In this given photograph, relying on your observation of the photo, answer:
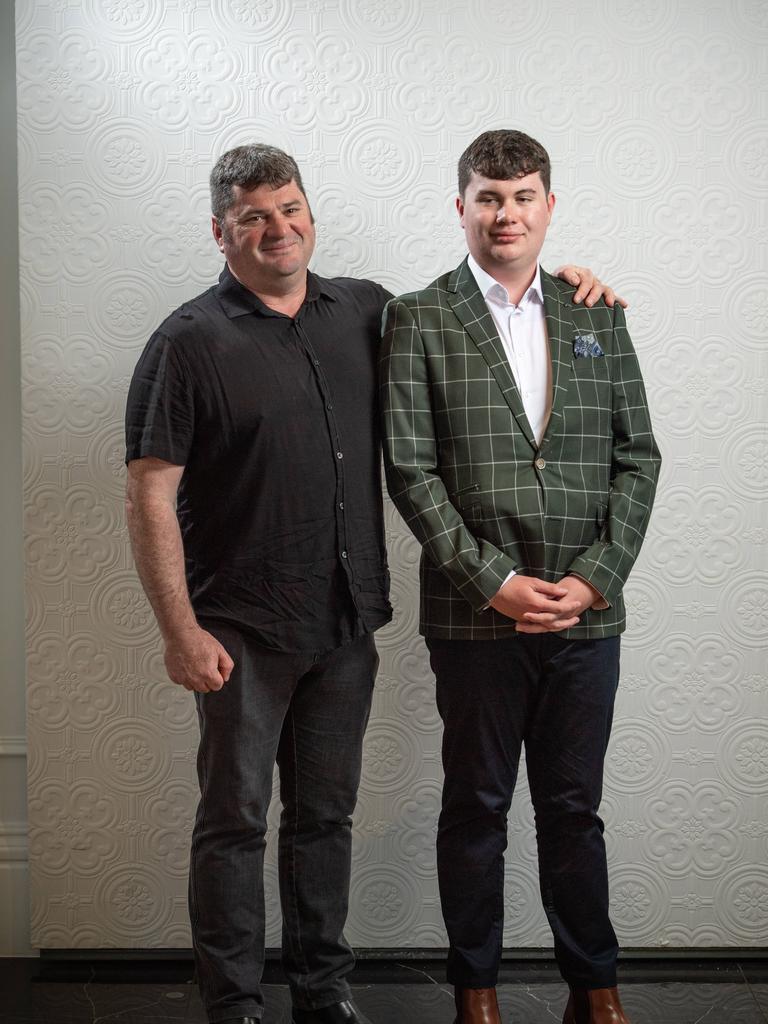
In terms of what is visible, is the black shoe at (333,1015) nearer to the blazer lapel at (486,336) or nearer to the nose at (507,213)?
the blazer lapel at (486,336)

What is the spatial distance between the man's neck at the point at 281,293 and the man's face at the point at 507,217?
13.2 inches

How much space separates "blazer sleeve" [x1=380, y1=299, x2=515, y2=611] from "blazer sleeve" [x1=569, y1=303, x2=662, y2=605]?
0.17m

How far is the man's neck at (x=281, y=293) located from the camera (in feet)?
5.84

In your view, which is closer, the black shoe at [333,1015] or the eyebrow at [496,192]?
the eyebrow at [496,192]

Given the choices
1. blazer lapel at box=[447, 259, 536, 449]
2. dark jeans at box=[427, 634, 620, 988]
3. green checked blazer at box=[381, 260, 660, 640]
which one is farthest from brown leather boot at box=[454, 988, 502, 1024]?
blazer lapel at box=[447, 259, 536, 449]

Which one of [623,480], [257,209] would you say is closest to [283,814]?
[623,480]

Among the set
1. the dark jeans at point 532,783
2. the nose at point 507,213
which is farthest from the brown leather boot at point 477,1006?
the nose at point 507,213

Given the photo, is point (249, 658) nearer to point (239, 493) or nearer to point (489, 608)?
point (239, 493)

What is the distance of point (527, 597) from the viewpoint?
1.68 metres

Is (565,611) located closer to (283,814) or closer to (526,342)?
(526,342)

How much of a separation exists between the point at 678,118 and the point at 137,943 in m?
2.25

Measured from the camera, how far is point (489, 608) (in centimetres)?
175

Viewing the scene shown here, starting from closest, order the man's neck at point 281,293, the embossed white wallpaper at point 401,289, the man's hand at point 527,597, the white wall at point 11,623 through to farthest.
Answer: the man's hand at point 527,597 < the man's neck at point 281,293 < the embossed white wallpaper at point 401,289 < the white wall at point 11,623

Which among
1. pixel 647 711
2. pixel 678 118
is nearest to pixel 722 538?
pixel 647 711
